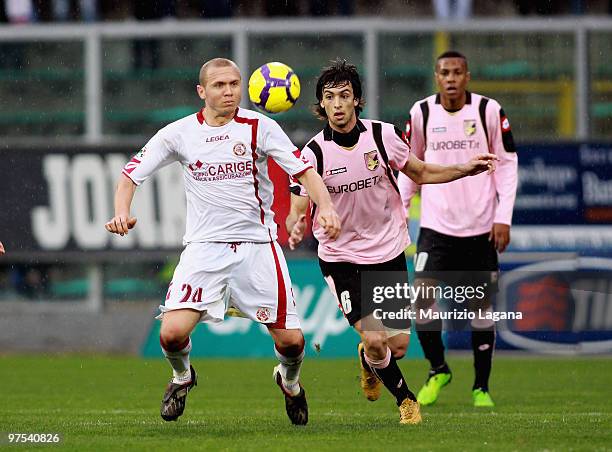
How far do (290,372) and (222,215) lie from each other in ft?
3.51

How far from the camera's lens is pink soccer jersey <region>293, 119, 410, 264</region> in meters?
9.49

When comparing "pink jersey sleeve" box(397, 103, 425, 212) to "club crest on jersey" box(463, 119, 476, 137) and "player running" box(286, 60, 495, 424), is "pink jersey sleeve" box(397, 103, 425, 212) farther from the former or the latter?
"player running" box(286, 60, 495, 424)

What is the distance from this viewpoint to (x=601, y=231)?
1739cm

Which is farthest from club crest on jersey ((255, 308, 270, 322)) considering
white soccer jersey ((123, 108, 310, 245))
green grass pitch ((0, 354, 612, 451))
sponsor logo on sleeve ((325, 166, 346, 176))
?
sponsor logo on sleeve ((325, 166, 346, 176))

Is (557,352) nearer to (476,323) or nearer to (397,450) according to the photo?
(476,323)

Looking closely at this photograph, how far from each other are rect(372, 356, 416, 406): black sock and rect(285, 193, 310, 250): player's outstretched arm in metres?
1.00

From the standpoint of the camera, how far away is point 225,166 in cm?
878

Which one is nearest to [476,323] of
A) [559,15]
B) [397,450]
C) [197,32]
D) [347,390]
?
[347,390]

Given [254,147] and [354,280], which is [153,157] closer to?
[254,147]

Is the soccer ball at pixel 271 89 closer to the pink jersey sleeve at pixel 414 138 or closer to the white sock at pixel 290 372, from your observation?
the pink jersey sleeve at pixel 414 138

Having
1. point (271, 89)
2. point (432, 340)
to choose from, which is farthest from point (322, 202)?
point (432, 340)

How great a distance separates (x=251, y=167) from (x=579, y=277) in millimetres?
8014

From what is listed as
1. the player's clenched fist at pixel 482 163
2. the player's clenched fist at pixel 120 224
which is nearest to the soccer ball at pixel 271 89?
the player's clenched fist at pixel 482 163

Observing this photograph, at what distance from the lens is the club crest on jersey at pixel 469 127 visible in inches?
437
